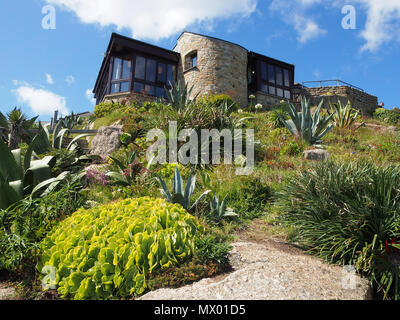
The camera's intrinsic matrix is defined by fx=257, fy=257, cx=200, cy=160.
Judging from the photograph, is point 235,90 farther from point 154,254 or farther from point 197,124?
point 154,254

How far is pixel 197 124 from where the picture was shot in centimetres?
725

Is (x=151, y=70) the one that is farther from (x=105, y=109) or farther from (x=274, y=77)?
(x=274, y=77)

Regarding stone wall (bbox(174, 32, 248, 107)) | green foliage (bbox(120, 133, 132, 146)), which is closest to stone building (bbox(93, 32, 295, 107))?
stone wall (bbox(174, 32, 248, 107))

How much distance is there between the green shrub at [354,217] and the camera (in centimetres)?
260

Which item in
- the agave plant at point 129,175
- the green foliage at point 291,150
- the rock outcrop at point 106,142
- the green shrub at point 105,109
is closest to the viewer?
the agave plant at point 129,175

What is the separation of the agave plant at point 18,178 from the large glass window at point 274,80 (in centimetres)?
1885

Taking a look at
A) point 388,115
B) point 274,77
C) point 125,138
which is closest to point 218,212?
point 125,138

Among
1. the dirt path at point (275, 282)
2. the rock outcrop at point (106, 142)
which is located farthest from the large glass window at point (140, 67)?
the dirt path at point (275, 282)

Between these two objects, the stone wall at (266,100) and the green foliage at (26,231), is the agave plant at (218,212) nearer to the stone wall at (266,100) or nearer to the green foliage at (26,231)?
the green foliage at (26,231)

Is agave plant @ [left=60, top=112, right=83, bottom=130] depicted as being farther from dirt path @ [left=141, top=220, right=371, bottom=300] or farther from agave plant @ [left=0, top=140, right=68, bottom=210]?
dirt path @ [left=141, top=220, right=371, bottom=300]

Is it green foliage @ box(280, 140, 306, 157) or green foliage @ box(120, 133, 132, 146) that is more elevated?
green foliage @ box(120, 133, 132, 146)

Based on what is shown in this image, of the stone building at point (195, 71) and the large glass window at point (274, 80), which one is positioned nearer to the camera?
the stone building at point (195, 71)

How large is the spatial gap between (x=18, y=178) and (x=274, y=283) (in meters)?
4.34

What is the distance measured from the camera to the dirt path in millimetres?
2025
